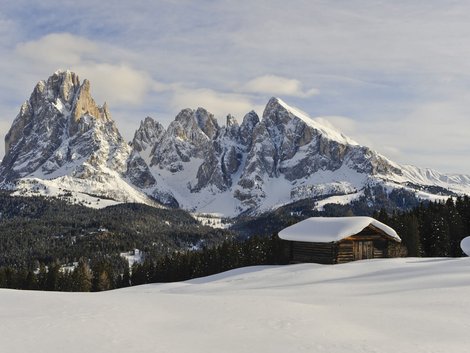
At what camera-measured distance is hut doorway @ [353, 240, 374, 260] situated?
4516 centimetres

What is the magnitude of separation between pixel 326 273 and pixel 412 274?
697 cm

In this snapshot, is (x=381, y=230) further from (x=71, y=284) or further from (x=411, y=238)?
(x=71, y=284)

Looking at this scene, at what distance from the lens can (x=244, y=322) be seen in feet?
44.1

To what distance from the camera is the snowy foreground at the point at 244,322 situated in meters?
11.1

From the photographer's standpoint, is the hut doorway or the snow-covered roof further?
the hut doorway

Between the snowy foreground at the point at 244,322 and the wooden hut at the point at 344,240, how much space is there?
75.5 ft

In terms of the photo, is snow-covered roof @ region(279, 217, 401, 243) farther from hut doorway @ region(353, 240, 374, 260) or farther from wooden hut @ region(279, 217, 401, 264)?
hut doorway @ region(353, 240, 374, 260)

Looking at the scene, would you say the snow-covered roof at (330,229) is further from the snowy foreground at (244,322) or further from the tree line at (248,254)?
the snowy foreground at (244,322)

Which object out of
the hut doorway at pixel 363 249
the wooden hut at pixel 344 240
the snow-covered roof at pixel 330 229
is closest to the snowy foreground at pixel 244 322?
the snow-covered roof at pixel 330 229

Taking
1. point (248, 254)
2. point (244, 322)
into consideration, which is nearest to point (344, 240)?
point (244, 322)

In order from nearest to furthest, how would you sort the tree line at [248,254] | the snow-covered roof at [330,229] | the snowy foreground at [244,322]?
1. the snowy foreground at [244,322]
2. the snow-covered roof at [330,229]
3. the tree line at [248,254]

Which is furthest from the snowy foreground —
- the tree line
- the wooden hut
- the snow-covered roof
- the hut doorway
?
the tree line

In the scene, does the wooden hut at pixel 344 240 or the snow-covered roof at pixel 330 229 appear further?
the wooden hut at pixel 344 240

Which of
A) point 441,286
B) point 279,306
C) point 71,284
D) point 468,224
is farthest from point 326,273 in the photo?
point 71,284
